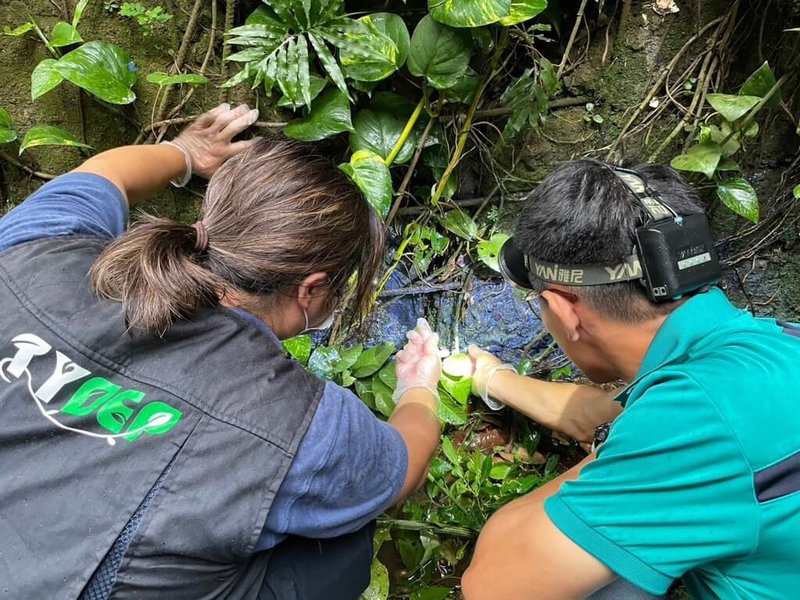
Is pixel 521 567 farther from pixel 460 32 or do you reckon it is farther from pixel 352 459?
pixel 460 32

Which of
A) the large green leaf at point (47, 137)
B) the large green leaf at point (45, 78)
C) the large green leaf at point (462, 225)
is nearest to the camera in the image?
the large green leaf at point (45, 78)

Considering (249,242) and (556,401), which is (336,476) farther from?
(556,401)

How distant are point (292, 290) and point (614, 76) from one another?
5.04 feet

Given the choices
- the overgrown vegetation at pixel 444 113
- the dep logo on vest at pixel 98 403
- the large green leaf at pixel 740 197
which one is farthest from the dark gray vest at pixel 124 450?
the large green leaf at pixel 740 197

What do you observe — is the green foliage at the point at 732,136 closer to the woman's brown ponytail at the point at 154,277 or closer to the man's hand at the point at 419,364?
the man's hand at the point at 419,364

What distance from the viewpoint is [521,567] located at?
3.51ft

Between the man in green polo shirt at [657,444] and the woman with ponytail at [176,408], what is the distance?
336 millimetres

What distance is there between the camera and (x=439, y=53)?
70.8 inches

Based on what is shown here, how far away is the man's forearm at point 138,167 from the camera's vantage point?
1.45m

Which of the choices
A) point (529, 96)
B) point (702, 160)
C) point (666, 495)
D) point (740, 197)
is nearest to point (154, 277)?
point (666, 495)

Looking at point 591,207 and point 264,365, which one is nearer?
point 264,365

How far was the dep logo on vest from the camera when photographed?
3.06 ft

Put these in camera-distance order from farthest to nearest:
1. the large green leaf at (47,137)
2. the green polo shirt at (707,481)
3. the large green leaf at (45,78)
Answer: the large green leaf at (47,137) < the large green leaf at (45,78) < the green polo shirt at (707,481)

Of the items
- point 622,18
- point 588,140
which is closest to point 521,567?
point 588,140
